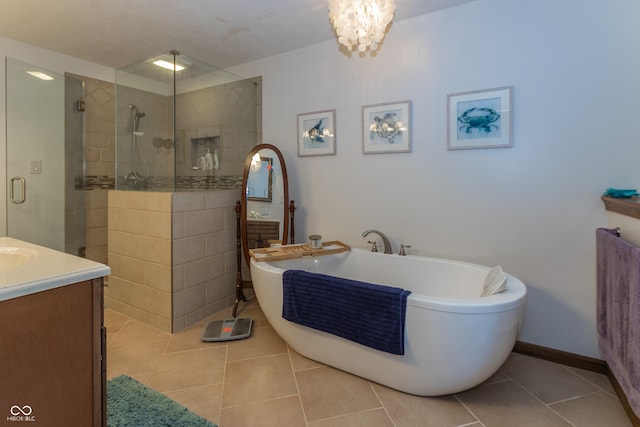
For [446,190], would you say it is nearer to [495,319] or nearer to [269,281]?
[495,319]

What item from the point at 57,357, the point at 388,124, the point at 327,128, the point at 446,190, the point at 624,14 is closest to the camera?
the point at 57,357

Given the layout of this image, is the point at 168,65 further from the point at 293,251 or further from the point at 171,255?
the point at 293,251

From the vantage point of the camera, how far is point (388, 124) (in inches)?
100

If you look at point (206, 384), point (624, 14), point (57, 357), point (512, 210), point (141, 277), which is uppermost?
point (624, 14)

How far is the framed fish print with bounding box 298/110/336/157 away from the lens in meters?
2.81

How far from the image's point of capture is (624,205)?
1.65 m

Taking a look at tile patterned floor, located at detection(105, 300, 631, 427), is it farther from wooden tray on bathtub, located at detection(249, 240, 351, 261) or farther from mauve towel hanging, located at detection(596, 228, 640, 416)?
wooden tray on bathtub, located at detection(249, 240, 351, 261)

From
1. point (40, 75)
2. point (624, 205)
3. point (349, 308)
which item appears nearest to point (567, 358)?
point (624, 205)

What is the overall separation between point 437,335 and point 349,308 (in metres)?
0.47

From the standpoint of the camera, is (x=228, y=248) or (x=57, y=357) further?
(x=228, y=248)

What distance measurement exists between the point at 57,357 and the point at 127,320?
2.06 metres

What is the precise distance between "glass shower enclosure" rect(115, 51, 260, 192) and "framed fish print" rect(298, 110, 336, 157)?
577 mm

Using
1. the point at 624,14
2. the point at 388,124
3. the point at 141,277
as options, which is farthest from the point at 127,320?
the point at 624,14

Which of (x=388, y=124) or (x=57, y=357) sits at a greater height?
(x=388, y=124)
